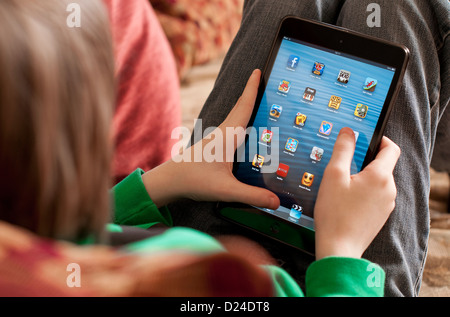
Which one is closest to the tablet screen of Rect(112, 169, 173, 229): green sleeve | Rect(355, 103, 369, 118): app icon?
Rect(355, 103, 369, 118): app icon

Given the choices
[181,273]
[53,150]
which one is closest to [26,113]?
[53,150]

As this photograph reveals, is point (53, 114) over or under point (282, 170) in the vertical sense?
over

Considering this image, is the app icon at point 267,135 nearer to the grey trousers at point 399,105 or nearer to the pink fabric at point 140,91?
the grey trousers at point 399,105

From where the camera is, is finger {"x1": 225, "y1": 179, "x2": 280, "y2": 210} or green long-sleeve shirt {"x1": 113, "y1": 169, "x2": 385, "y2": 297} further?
finger {"x1": 225, "y1": 179, "x2": 280, "y2": 210}

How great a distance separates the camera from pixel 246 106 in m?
0.61

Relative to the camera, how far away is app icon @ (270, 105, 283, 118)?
61 centimetres

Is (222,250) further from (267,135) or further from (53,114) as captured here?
(267,135)

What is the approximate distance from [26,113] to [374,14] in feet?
1.82

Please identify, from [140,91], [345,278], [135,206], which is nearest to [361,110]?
[345,278]

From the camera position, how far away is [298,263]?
0.58 m

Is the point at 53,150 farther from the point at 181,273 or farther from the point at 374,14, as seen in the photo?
the point at 374,14

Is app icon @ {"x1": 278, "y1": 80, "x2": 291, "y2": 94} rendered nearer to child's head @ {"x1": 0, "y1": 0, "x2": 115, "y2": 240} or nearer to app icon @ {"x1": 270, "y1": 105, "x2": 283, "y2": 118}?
app icon @ {"x1": 270, "y1": 105, "x2": 283, "y2": 118}

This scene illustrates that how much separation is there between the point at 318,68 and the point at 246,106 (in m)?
0.12

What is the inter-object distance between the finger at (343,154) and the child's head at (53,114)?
27 centimetres
